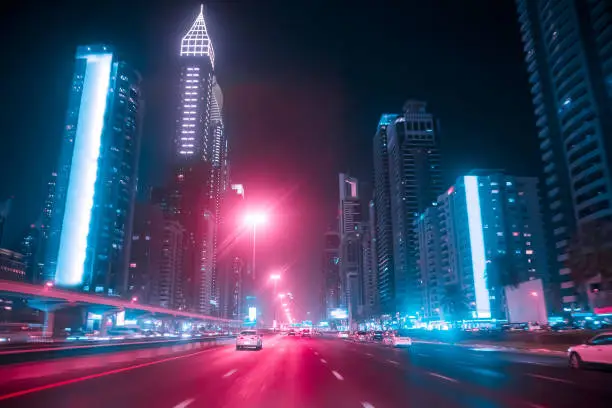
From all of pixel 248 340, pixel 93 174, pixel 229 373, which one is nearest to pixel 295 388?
pixel 229 373

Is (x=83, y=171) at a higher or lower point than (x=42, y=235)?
higher

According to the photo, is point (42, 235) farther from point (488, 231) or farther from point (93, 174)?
point (488, 231)

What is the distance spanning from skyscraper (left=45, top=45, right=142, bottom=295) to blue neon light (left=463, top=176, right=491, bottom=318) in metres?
110

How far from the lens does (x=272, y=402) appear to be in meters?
11.9

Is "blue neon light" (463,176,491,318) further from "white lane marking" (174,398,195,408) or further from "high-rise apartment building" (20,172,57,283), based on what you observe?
"white lane marking" (174,398,195,408)

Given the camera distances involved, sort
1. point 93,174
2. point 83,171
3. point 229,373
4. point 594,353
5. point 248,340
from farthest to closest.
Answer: point 93,174 → point 83,171 → point 248,340 → point 594,353 → point 229,373

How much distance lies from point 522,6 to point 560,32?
23.8 meters

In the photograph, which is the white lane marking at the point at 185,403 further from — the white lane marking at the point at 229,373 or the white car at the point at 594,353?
the white car at the point at 594,353

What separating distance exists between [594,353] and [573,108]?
100372mm

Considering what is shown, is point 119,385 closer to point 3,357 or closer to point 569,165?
point 3,357

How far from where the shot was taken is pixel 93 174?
476ft

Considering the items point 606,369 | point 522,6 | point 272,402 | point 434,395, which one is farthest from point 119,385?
point 522,6

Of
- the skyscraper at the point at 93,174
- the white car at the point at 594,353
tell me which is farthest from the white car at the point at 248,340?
the skyscraper at the point at 93,174

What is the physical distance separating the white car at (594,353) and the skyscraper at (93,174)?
13890 cm
